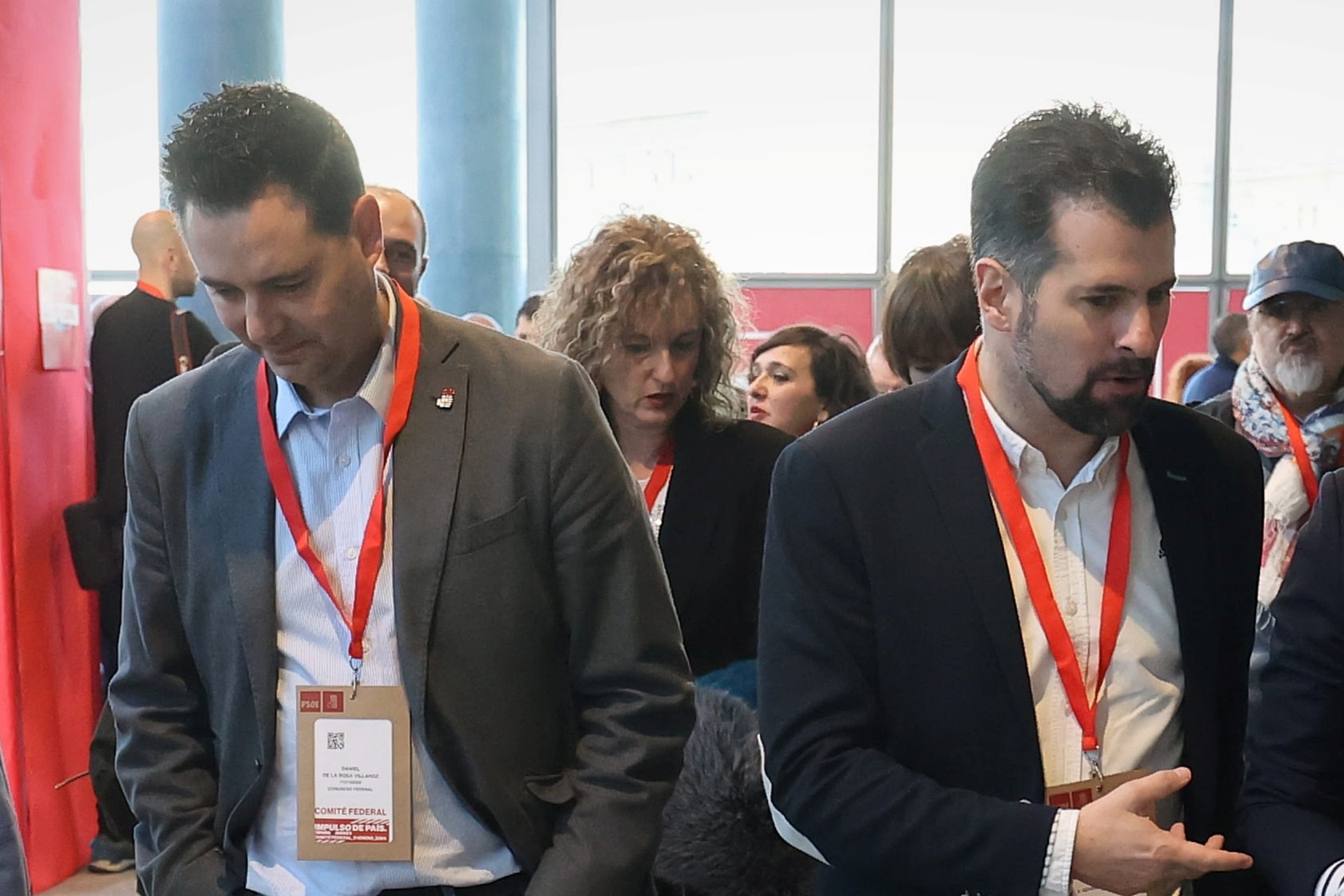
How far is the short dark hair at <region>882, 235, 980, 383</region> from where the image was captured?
95.1 inches

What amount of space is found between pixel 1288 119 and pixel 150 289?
23.6 feet

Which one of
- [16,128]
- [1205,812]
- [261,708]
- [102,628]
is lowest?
[102,628]

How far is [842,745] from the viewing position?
1.46 m

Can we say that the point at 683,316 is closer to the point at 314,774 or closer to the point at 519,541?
the point at 519,541

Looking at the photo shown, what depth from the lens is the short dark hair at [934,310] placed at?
2.42 meters

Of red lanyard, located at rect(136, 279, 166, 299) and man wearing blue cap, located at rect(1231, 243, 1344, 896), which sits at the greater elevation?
red lanyard, located at rect(136, 279, 166, 299)

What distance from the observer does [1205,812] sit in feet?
4.98

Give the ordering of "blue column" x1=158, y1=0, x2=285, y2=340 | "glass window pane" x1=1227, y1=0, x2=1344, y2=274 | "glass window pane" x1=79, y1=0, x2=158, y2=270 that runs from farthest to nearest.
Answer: "glass window pane" x1=1227, y1=0, x2=1344, y2=274
"glass window pane" x1=79, y1=0, x2=158, y2=270
"blue column" x1=158, y1=0, x2=285, y2=340

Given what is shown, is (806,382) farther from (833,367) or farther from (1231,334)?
(1231,334)

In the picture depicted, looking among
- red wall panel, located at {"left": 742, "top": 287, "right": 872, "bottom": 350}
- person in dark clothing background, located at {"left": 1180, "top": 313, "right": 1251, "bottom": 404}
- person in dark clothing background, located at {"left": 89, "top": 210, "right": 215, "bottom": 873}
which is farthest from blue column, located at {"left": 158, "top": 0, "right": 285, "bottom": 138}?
person in dark clothing background, located at {"left": 1180, "top": 313, "right": 1251, "bottom": 404}

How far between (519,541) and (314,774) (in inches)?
14.3

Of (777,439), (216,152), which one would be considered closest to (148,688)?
(216,152)

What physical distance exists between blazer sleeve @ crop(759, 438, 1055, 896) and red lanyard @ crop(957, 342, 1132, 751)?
14cm

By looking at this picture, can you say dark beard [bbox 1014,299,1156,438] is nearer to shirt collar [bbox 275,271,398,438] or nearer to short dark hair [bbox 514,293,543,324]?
shirt collar [bbox 275,271,398,438]
